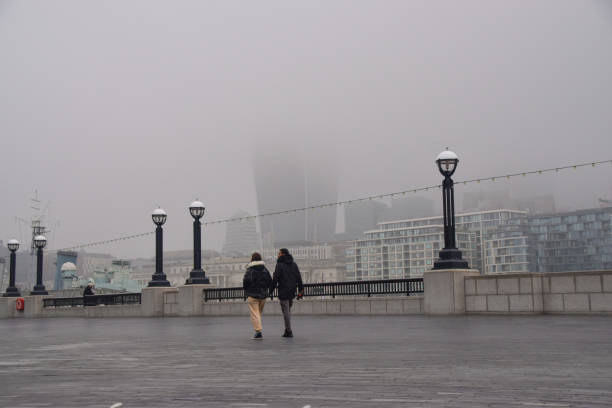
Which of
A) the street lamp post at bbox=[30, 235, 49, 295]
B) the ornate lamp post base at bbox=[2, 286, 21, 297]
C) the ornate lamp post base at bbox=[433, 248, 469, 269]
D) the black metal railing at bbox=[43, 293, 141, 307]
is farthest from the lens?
the ornate lamp post base at bbox=[2, 286, 21, 297]

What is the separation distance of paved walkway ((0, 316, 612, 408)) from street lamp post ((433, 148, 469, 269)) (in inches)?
291

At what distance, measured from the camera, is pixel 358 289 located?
83.8 ft

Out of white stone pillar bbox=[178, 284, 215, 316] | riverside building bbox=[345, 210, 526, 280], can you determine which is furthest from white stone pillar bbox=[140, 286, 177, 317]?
riverside building bbox=[345, 210, 526, 280]

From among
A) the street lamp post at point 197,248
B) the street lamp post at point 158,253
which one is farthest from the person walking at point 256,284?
the street lamp post at point 158,253

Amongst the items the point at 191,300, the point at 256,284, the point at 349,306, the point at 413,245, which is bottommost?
the point at 349,306

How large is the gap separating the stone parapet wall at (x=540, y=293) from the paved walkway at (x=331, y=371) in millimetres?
5159

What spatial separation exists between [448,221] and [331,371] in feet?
48.4

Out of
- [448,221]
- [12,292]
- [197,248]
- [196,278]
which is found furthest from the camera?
[12,292]

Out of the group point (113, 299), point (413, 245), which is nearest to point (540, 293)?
point (113, 299)

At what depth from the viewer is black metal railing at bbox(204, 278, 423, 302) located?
2367 cm

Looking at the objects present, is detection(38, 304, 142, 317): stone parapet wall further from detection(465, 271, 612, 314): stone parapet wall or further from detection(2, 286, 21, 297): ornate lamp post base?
detection(465, 271, 612, 314): stone parapet wall

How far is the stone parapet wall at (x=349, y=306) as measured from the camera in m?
22.4

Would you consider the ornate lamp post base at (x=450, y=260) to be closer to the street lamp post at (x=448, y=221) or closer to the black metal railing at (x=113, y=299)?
the street lamp post at (x=448, y=221)

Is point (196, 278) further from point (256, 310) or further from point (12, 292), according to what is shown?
point (12, 292)
